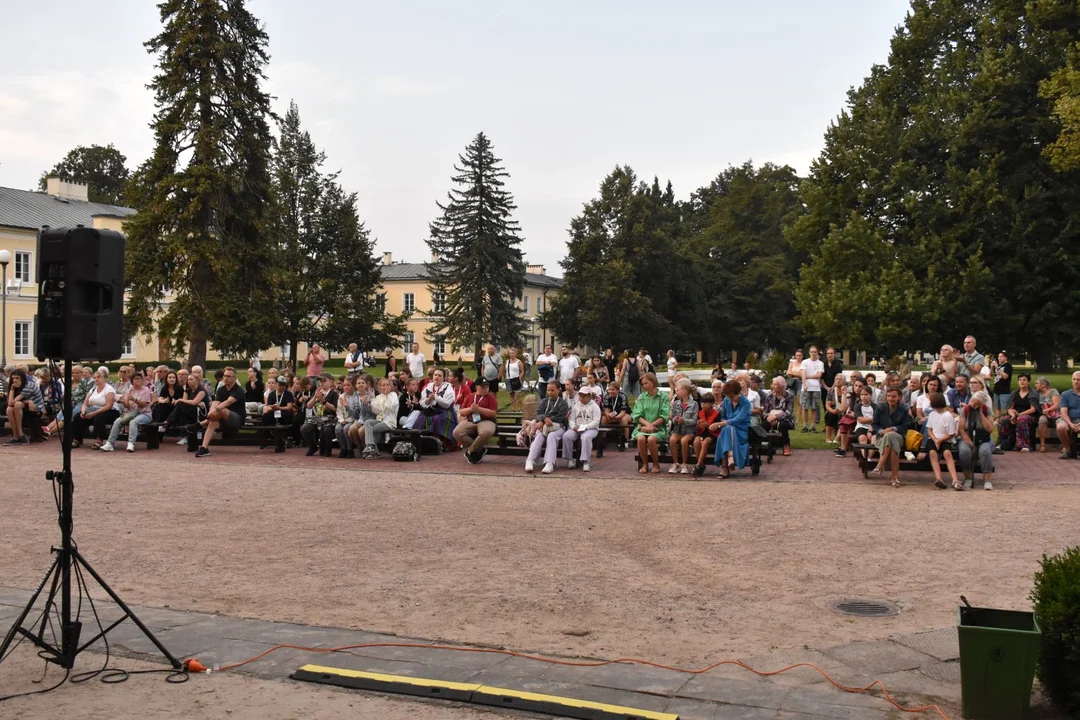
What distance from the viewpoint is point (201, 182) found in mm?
37000

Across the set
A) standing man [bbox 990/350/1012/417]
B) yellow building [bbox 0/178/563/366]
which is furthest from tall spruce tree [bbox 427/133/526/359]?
standing man [bbox 990/350/1012/417]

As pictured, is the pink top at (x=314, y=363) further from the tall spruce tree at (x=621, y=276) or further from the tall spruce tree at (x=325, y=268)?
the tall spruce tree at (x=621, y=276)

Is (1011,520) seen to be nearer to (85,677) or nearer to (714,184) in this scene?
(85,677)

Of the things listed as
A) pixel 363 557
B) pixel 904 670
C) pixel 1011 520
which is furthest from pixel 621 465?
pixel 904 670

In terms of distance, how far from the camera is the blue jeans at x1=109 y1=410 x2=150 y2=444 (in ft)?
63.2

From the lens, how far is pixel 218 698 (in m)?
5.66

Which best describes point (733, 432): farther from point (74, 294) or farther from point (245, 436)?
point (74, 294)

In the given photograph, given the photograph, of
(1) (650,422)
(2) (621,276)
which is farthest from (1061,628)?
(2) (621,276)

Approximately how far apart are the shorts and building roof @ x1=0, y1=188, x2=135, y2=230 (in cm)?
4416

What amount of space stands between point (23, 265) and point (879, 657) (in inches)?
2447

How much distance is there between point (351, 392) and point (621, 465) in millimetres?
5054

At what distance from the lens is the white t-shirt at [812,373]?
21906 millimetres

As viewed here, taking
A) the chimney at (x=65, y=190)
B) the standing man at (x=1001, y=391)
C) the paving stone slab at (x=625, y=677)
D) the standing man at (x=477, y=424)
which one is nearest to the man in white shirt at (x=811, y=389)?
the standing man at (x=1001, y=391)

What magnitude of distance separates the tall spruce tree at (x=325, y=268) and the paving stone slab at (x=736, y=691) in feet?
141
